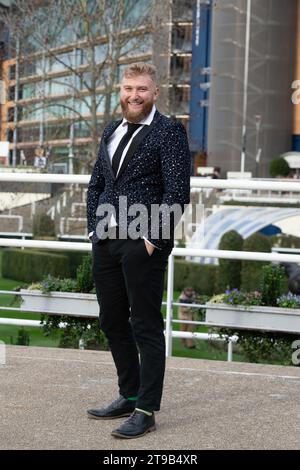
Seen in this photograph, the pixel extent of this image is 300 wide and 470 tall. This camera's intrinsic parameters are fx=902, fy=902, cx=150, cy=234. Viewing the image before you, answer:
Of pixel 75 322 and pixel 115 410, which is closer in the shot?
pixel 115 410

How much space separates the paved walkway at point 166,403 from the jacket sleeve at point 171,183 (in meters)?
0.87

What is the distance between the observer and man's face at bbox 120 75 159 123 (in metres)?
4.00

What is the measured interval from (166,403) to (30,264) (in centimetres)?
1754

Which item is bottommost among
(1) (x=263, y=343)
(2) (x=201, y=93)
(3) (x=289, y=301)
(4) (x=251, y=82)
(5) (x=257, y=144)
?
(1) (x=263, y=343)

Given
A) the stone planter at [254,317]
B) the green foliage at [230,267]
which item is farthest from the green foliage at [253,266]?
the stone planter at [254,317]

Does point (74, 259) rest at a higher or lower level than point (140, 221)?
lower

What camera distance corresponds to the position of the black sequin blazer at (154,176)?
393cm

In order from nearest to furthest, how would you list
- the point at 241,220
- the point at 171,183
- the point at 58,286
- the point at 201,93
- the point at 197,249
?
the point at 171,183 → the point at 197,249 → the point at 58,286 → the point at 241,220 → the point at 201,93

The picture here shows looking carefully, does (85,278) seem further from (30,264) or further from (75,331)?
(30,264)

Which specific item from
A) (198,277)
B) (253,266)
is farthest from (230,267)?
(198,277)

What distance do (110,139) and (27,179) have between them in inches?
67.5

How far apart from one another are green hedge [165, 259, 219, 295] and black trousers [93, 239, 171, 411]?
51.6 feet

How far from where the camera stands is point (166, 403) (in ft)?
14.9
